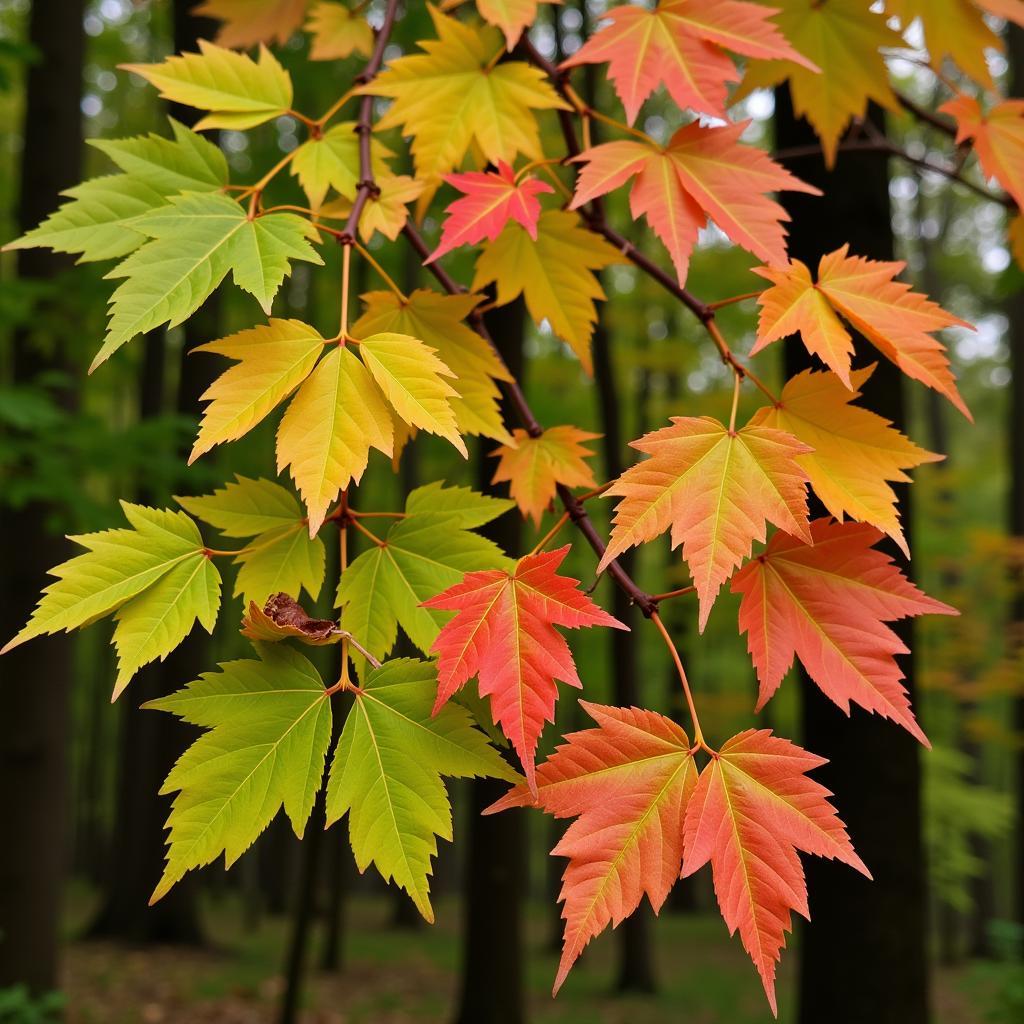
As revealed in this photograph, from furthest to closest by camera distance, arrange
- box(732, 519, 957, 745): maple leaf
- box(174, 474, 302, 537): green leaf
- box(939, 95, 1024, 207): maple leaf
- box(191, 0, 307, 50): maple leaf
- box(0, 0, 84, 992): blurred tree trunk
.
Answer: box(0, 0, 84, 992): blurred tree trunk, box(191, 0, 307, 50): maple leaf, box(939, 95, 1024, 207): maple leaf, box(174, 474, 302, 537): green leaf, box(732, 519, 957, 745): maple leaf

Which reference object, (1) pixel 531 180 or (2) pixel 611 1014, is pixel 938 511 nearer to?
(2) pixel 611 1014

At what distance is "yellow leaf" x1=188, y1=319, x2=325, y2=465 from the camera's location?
94cm

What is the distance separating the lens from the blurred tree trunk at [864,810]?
10.0 feet

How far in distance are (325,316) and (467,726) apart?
556 inches

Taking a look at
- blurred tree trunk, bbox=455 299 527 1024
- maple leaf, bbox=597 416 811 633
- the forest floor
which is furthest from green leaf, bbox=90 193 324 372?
the forest floor

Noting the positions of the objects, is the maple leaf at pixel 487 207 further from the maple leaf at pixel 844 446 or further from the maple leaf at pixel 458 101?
the maple leaf at pixel 844 446

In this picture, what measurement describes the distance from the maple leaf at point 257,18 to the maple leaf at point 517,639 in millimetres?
1448

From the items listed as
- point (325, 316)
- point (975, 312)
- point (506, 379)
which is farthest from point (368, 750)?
point (975, 312)

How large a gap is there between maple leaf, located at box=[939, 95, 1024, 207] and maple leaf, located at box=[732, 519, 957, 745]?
93cm

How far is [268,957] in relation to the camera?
497 inches

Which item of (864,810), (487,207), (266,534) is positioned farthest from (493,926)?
(487,207)

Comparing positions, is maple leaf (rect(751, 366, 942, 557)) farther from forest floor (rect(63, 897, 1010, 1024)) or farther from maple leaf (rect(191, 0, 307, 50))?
forest floor (rect(63, 897, 1010, 1024))

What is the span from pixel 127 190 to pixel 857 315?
894 mm

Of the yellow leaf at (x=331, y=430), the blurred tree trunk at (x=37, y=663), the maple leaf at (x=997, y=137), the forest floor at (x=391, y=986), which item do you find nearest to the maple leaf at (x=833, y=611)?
the yellow leaf at (x=331, y=430)
